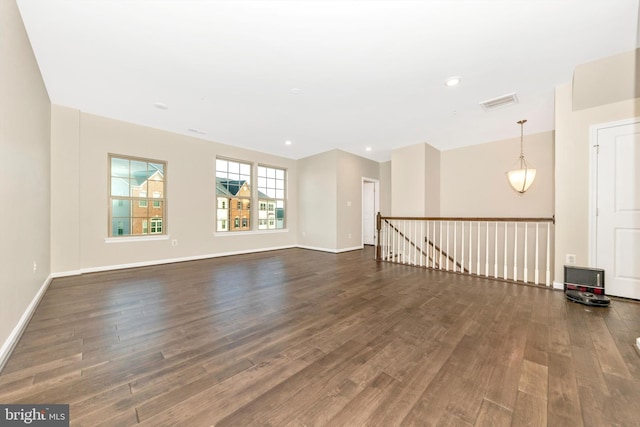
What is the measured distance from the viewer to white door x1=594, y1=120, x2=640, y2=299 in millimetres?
2840

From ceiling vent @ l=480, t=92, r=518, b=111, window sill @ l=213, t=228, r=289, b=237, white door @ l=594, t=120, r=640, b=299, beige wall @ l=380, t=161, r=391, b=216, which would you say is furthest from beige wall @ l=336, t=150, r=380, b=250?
white door @ l=594, t=120, r=640, b=299

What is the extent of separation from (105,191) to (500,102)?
6840mm

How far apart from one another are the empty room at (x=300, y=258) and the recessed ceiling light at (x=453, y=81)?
0.20 feet

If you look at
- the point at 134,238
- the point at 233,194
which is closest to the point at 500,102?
the point at 233,194

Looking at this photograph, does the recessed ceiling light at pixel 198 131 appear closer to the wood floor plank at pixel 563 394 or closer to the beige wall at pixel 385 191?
the beige wall at pixel 385 191

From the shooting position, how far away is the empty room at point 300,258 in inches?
56.2

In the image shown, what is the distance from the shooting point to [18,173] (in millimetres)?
2195

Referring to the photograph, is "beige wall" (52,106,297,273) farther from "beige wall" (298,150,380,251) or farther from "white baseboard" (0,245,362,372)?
"beige wall" (298,150,380,251)

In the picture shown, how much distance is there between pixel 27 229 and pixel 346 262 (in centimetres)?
A: 453

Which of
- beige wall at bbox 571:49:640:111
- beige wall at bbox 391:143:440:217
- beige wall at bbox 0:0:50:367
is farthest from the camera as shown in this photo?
beige wall at bbox 391:143:440:217

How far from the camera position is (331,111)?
411 centimetres

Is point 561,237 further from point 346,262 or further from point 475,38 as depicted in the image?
point 346,262

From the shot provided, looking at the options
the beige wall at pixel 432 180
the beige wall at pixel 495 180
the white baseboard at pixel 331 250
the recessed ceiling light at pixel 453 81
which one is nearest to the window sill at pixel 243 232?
the white baseboard at pixel 331 250

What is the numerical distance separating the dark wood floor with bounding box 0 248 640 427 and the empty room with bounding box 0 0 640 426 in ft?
0.06
